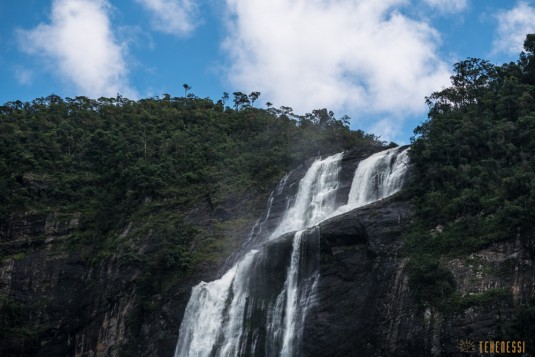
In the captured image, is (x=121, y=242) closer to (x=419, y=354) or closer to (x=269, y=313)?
(x=269, y=313)

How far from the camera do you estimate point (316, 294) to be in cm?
3344

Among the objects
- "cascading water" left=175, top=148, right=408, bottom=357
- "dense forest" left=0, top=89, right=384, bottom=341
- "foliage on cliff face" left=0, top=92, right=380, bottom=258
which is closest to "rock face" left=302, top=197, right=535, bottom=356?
"cascading water" left=175, top=148, right=408, bottom=357

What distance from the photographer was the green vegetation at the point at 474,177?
3003 cm

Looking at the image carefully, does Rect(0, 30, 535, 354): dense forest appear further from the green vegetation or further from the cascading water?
the cascading water

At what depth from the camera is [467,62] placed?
5162cm

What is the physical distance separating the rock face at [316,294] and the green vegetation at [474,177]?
78 cm

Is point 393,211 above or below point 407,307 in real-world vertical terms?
above

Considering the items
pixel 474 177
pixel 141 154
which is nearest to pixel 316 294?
pixel 474 177

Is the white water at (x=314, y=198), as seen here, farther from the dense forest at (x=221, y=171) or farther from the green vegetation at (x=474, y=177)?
the green vegetation at (x=474, y=177)

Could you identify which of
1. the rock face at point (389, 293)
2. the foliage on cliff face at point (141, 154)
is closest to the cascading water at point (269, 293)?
the rock face at point (389, 293)

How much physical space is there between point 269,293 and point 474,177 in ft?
41.1

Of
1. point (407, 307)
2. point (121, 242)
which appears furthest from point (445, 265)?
point (121, 242)

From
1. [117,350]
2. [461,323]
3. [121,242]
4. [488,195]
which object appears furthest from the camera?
[121,242]

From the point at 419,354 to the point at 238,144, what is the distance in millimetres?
33529
